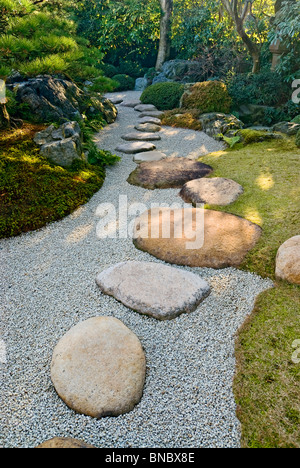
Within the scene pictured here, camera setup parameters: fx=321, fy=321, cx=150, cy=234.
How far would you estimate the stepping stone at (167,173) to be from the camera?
4918 millimetres

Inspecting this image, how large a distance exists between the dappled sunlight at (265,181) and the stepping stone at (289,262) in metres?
1.67

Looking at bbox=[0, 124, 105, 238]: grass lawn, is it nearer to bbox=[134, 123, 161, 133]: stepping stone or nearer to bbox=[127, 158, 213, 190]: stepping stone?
bbox=[127, 158, 213, 190]: stepping stone

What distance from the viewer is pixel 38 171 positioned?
4.47 m

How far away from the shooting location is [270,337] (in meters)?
2.30

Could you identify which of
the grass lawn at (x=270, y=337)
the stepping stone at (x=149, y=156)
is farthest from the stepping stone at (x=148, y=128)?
the grass lawn at (x=270, y=337)

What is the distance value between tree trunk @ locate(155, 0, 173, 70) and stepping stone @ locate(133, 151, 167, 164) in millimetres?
9372

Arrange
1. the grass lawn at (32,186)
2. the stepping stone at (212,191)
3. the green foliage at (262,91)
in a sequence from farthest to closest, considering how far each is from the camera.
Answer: the green foliage at (262,91) → the stepping stone at (212,191) → the grass lawn at (32,186)

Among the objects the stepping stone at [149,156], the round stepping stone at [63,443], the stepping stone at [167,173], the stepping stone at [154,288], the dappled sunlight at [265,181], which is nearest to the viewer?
the round stepping stone at [63,443]

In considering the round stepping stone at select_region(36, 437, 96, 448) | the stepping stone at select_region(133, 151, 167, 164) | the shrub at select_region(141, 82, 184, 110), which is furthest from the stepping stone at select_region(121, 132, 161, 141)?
the round stepping stone at select_region(36, 437, 96, 448)

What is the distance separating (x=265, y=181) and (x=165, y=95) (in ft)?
21.3

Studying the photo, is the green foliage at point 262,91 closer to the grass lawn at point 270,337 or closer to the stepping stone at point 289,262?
the grass lawn at point 270,337

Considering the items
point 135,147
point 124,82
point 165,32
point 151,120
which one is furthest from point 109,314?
point 165,32

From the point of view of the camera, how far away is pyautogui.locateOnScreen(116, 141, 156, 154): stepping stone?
6406mm
